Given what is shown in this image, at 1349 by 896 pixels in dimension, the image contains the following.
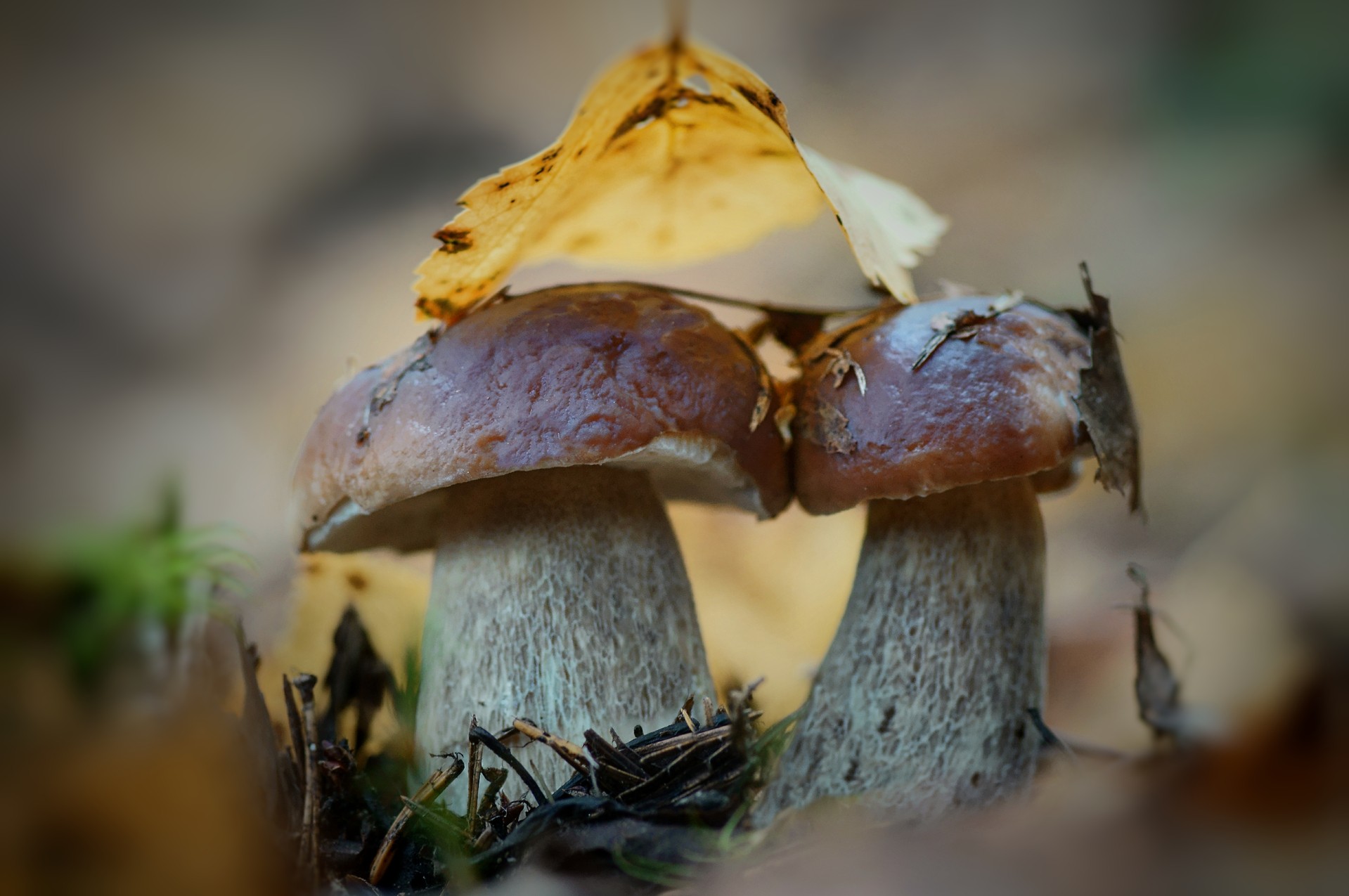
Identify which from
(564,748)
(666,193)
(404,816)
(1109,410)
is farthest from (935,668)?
(666,193)

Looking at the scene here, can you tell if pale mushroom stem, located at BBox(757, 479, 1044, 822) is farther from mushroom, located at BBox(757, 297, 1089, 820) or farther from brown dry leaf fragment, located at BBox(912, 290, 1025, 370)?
brown dry leaf fragment, located at BBox(912, 290, 1025, 370)

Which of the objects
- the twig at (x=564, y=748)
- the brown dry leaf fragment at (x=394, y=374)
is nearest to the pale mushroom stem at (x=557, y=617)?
the twig at (x=564, y=748)

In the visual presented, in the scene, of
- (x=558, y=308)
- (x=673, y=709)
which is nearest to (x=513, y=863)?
(x=673, y=709)

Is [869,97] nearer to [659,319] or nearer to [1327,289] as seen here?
[1327,289]

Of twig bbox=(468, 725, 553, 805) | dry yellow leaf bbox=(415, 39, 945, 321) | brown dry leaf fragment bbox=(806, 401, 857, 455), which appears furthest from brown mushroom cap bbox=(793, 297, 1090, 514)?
twig bbox=(468, 725, 553, 805)

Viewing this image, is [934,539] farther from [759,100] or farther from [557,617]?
[759,100]

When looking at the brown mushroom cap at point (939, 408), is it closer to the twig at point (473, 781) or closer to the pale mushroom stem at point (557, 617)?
the pale mushroom stem at point (557, 617)
